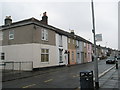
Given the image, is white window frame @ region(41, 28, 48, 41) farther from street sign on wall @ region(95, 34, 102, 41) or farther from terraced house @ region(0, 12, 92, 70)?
street sign on wall @ region(95, 34, 102, 41)

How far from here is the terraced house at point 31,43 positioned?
22156 millimetres

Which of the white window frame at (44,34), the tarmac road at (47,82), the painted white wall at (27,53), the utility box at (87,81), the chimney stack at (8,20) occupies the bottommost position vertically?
the tarmac road at (47,82)

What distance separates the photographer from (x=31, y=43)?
22.0 m

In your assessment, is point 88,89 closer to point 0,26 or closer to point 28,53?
point 28,53

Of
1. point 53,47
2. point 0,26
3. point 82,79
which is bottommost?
point 82,79

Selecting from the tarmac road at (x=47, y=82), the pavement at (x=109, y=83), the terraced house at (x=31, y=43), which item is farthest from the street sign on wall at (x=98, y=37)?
the terraced house at (x=31, y=43)

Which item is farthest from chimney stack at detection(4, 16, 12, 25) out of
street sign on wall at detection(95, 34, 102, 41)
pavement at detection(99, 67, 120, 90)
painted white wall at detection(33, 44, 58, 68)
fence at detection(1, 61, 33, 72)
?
street sign on wall at detection(95, 34, 102, 41)

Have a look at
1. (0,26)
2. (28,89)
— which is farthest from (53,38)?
(28,89)

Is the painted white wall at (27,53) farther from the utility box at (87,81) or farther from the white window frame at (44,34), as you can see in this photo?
the utility box at (87,81)

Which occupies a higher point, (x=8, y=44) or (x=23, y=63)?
(x=8, y=44)

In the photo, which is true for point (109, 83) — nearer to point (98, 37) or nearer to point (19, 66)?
point (98, 37)

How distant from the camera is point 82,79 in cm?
868

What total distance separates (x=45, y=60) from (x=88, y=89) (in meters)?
16.0

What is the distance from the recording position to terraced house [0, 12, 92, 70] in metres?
22.2
